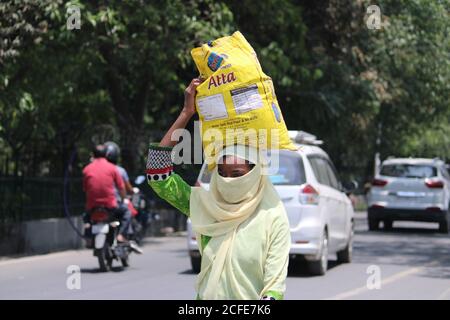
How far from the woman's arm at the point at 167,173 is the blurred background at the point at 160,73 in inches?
358

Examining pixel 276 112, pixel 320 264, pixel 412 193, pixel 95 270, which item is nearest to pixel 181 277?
pixel 95 270

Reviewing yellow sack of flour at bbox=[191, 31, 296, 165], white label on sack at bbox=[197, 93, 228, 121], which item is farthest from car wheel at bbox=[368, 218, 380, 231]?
white label on sack at bbox=[197, 93, 228, 121]

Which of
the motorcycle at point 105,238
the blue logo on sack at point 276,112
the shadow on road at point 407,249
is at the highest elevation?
the blue logo on sack at point 276,112

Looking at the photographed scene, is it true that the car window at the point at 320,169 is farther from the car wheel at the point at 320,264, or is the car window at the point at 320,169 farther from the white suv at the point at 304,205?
the car wheel at the point at 320,264

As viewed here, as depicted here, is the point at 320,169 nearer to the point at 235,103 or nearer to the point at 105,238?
the point at 105,238

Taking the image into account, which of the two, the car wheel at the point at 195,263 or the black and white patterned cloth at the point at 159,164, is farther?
the car wheel at the point at 195,263

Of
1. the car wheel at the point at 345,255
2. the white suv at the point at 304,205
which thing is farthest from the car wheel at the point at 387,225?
the white suv at the point at 304,205

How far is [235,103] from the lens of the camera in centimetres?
484

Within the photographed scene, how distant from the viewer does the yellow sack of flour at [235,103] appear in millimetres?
4730

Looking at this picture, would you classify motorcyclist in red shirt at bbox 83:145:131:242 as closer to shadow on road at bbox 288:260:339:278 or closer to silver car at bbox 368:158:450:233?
shadow on road at bbox 288:260:339:278

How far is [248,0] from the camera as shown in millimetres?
20469

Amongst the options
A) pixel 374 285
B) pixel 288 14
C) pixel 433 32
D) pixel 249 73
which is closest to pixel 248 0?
pixel 288 14
